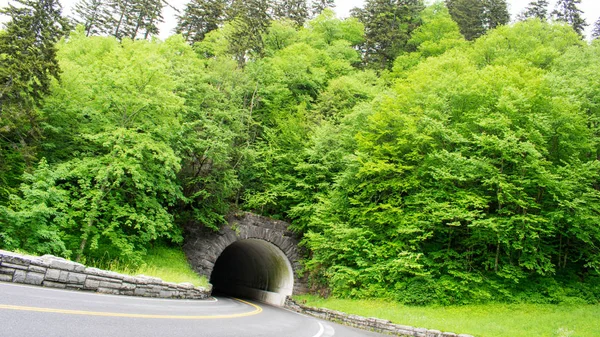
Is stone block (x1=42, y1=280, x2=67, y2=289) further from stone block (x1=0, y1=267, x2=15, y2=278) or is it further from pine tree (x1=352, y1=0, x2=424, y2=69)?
pine tree (x1=352, y1=0, x2=424, y2=69)

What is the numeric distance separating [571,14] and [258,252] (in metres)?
43.1

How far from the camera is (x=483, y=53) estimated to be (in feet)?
94.9

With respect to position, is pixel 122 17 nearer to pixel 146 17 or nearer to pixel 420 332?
A: pixel 146 17

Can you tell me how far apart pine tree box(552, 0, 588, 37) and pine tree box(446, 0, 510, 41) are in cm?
509

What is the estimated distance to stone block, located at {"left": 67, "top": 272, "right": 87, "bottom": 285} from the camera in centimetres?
806

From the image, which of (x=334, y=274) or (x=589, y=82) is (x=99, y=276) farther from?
(x=589, y=82)

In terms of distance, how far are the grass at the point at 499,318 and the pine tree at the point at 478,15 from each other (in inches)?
1386

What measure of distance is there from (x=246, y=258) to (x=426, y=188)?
1508 cm

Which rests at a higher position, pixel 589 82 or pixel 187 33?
pixel 187 33

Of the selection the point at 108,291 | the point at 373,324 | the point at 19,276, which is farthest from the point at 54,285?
the point at 373,324

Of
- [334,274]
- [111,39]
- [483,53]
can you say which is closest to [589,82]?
[483,53]

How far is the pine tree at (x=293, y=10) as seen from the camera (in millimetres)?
44562

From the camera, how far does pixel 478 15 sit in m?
43.4

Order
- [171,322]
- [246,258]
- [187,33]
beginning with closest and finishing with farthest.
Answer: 1. [171,322]
2. [246,258]
3. [187,33]
